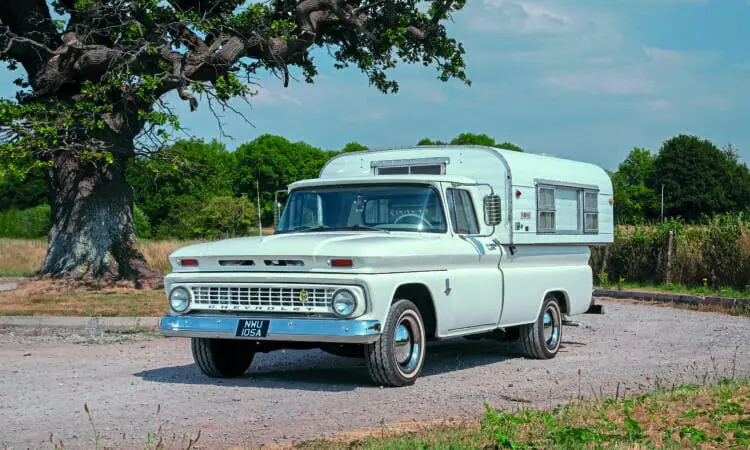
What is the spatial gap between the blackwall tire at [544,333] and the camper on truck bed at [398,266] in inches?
0.6

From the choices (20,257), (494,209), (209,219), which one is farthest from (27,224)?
(494,209)

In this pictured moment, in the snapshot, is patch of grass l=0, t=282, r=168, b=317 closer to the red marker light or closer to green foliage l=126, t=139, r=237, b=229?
green foliage l=126, t=139, r=237, b=229

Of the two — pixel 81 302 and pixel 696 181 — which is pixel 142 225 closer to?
pixel 696 181

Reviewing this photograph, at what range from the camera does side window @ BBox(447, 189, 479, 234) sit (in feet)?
35.8

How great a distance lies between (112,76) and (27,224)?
147 ft

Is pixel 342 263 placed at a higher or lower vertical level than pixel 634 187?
lower

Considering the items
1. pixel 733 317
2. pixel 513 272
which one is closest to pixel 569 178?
pixel 513 272

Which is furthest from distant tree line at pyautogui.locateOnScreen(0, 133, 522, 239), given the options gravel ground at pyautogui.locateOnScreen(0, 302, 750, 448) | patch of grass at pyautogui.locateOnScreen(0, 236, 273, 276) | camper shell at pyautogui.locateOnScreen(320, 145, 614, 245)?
camper shell at pyautogui.locateOnScreen(320, 145, 614, 245)

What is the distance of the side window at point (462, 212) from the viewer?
10922mm

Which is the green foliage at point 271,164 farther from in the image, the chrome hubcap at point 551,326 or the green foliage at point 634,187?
the chrome hubcap at point 551,326

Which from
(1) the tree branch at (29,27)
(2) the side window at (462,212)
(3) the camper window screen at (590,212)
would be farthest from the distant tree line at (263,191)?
(2) the side window at (462,212)

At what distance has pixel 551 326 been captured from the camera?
12938mm

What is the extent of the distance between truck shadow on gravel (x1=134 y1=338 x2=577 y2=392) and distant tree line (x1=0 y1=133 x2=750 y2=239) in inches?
1368

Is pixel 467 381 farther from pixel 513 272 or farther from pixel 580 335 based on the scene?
pixel 580 335
